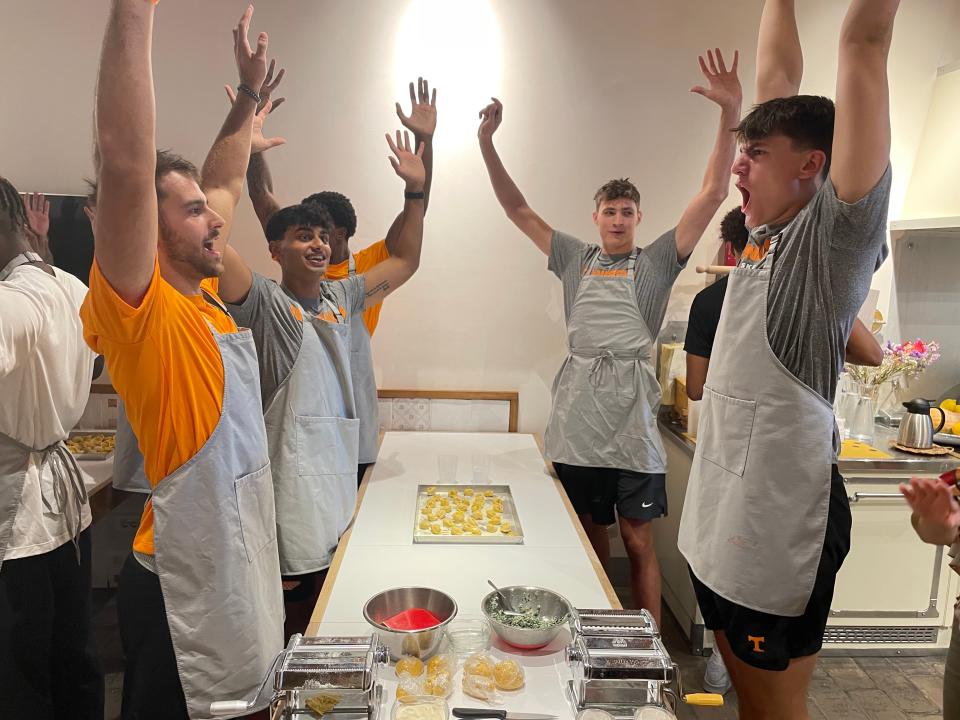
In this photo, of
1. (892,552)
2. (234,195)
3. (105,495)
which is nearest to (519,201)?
(234,195)

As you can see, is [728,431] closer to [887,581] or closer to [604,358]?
[604,358]

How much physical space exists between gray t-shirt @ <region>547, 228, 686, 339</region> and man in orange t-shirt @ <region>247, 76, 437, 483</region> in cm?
65

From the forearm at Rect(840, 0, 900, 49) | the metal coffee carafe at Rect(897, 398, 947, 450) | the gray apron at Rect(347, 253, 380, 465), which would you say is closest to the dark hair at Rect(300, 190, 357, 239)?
the gray apron at Rect(347, 253, 380, 465)

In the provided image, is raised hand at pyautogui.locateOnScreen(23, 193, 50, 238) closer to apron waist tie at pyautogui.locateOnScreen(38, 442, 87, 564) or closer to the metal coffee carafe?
apron waist tie at pyautogui.locateOnScreen(38, 442, 87, 564)

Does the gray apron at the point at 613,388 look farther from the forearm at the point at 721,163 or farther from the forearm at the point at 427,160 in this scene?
the forearm at the point at 427,160

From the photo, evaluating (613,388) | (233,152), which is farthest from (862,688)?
(233,152)

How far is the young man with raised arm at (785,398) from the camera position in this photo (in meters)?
1.20

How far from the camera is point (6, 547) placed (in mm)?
1450

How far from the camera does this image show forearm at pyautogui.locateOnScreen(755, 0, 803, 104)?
62.7 inches

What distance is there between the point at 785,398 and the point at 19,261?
1.70 metres

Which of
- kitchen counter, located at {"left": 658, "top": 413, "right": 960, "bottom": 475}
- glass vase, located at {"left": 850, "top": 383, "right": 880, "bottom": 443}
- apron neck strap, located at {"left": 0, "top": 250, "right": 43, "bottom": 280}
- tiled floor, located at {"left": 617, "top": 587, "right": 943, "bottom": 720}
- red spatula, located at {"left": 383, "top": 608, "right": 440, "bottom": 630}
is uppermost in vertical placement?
apron neck strap, located at {"left": 0, "top": 250, "right": 43, "bottom": 280}

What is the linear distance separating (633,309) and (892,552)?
4.56ft

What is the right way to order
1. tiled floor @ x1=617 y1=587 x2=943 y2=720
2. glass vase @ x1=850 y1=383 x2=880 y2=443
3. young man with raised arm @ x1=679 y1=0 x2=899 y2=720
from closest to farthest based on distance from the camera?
young man with raised arm @ x1=679 y1=0 x2=899 y2=720
tiled floor @ x1=617 y1=587 x2=943 y2=720
glass vase @ x1=850 y1=383 x2=880 y2=443

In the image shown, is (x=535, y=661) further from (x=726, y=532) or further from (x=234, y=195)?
(x=234, y=195)
